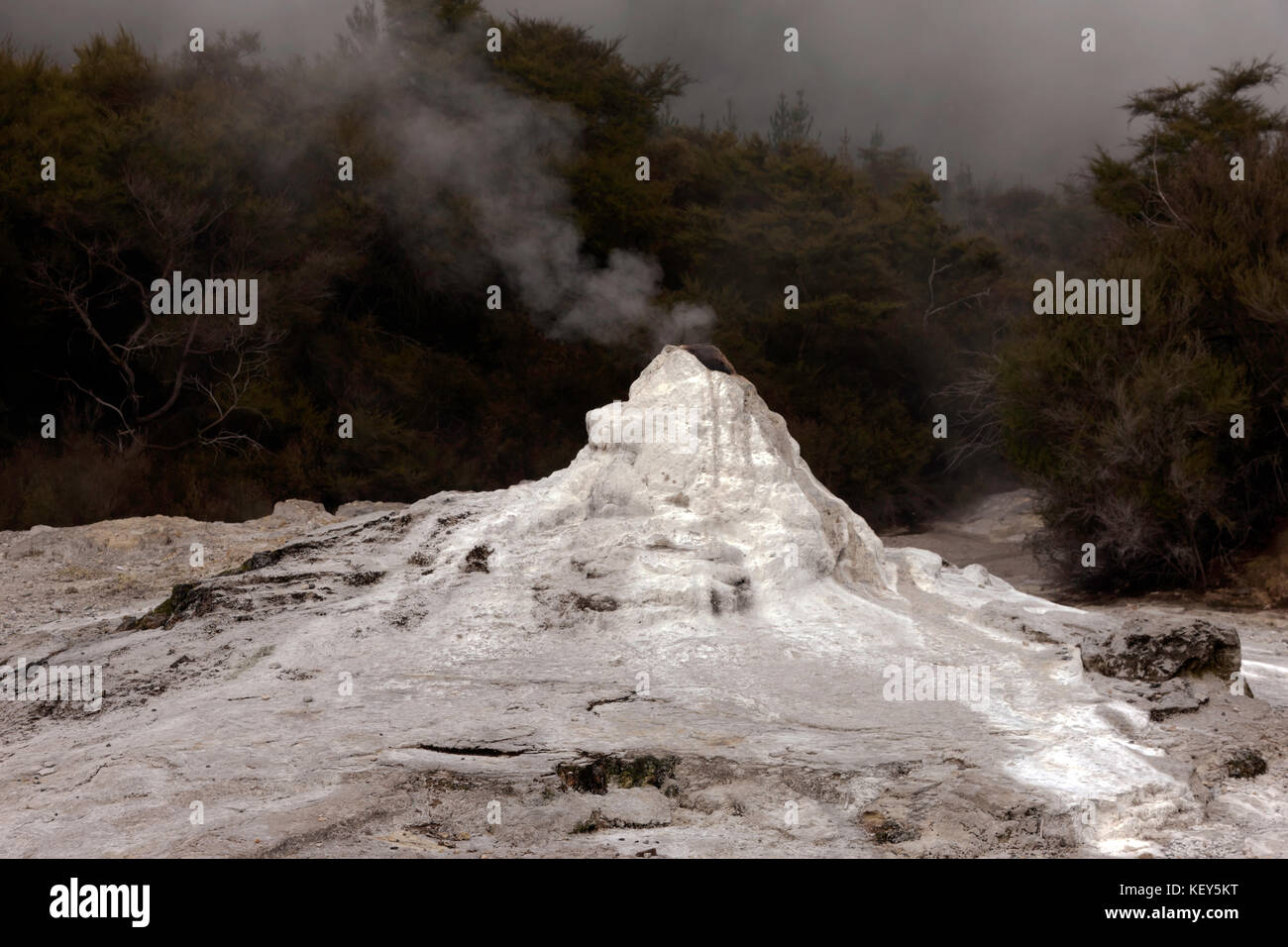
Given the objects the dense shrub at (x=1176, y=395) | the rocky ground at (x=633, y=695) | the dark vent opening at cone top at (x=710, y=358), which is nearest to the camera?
the rocky ground at (x=633, y=695)

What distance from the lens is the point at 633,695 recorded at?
18.3 feet

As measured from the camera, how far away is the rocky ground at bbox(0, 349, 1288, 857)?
420 centimetres

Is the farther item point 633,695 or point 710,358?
point 710,358

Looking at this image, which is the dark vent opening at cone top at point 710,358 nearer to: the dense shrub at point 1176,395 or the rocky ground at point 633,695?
the rocky ground at point 633,695

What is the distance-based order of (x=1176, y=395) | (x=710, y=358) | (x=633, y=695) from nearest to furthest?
(x=633, y=695)
(x=710, y=358)
(x=1176, y=395)

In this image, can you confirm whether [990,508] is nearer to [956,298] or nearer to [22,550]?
[956,298]

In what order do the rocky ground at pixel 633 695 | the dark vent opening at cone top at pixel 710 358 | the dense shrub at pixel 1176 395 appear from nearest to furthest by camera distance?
1. the rocky ground at pixel 633 695
2. the dark vent opening at cone top at pixel 710 358
3. the dense shrub at pixel 1176 395

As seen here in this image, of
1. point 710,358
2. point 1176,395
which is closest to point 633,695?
point 710,358

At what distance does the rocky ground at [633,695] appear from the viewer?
4.20m

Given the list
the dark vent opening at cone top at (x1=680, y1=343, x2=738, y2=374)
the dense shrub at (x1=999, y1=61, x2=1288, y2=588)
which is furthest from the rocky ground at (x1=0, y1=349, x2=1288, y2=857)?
the dense shrub at (x1=999, y1=61, x2=1288, y2=588)

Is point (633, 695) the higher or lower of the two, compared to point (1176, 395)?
lower

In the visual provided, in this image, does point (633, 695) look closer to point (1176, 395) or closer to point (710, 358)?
point (710, 358)

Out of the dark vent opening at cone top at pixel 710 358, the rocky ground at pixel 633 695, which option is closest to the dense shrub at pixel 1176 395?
the rocky ground at pixel 633 695

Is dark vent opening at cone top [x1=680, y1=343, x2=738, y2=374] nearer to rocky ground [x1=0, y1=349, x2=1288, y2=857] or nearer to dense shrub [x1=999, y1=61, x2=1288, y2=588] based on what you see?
rocky ground [x1=0, y1=349, x2=1288, y2=857]
